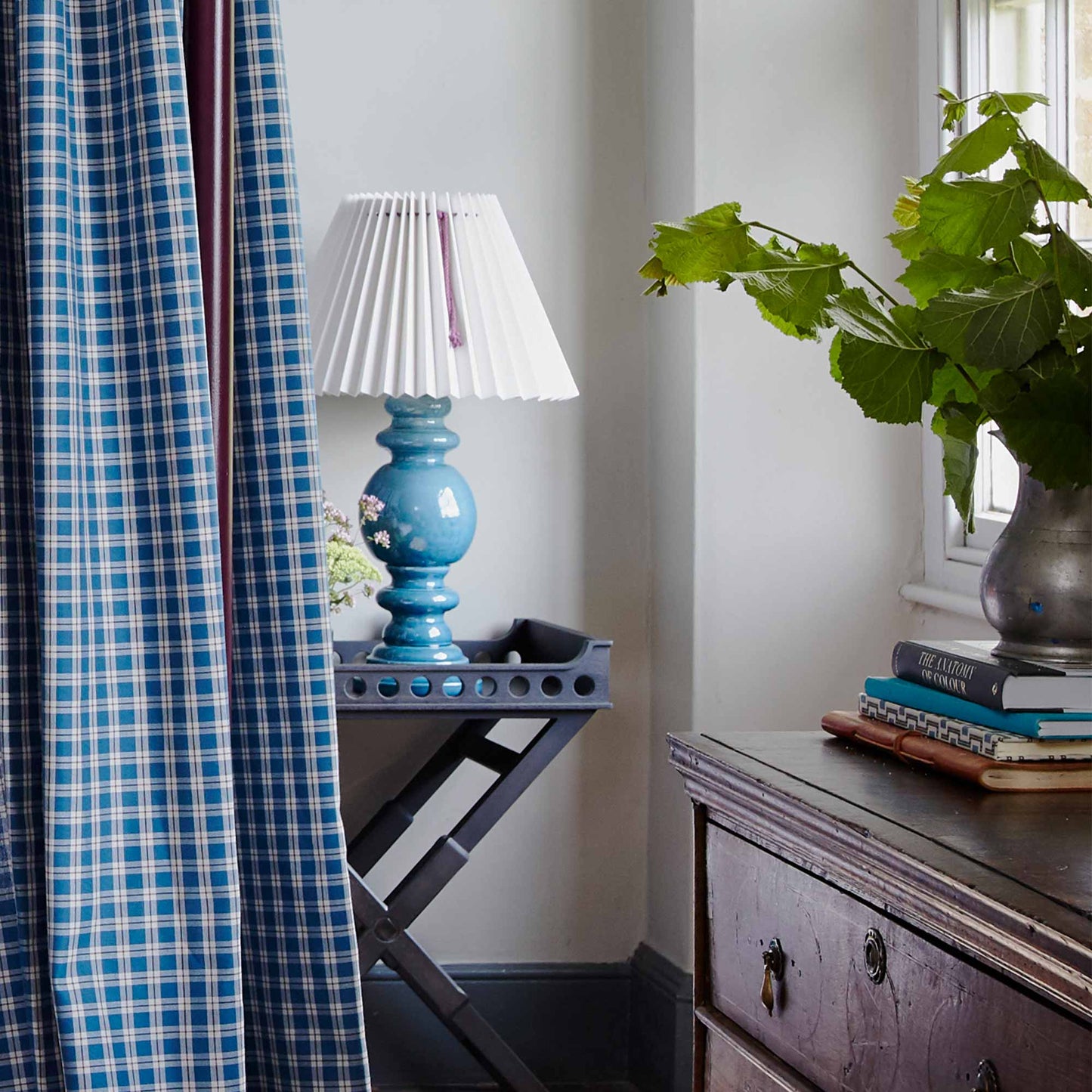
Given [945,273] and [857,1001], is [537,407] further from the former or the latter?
[857,1001]

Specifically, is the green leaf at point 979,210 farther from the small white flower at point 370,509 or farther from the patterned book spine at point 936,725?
the small white flower at point 370,509

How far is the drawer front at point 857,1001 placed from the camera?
0.79 metres

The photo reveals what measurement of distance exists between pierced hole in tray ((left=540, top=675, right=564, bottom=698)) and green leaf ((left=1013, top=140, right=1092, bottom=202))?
1.02 metres

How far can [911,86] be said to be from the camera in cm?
203

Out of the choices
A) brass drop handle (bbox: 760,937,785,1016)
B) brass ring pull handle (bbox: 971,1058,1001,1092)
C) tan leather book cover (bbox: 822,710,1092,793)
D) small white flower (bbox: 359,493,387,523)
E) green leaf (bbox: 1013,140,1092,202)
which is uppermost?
green leaf (bbox: 1013,140,1092,202)

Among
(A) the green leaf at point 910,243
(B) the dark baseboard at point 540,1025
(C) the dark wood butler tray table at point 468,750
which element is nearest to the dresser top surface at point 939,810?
(A) the green leaf at point 910,243

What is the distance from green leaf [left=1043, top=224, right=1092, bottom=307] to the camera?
99cm

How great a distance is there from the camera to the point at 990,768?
1.02m

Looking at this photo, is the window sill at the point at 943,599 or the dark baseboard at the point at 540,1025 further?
the dark baseboard at the point at 540,1025

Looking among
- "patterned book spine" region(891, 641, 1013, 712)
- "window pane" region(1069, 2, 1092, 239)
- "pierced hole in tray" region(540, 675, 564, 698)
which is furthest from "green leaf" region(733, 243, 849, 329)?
"pierced hole in tray" region(540, 675, 564, 698)

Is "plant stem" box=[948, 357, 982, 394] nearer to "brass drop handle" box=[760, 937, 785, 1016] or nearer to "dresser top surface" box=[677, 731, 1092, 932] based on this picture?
"dresser top surface" box=[677, 731, 1092, 932]

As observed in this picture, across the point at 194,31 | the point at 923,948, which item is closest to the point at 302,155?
the point at 194,31

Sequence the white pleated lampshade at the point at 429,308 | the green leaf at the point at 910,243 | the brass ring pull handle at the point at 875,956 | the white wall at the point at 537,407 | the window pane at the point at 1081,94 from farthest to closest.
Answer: the white wall at the point at 537,407 < the white pleated lampshade at the point at 429,308 < the window pane at the point at 1081,94 < the green leaf at the point at 910,243 < the brass ring pull handle at the point at 875,956

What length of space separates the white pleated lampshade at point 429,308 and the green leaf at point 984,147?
0.88 m
